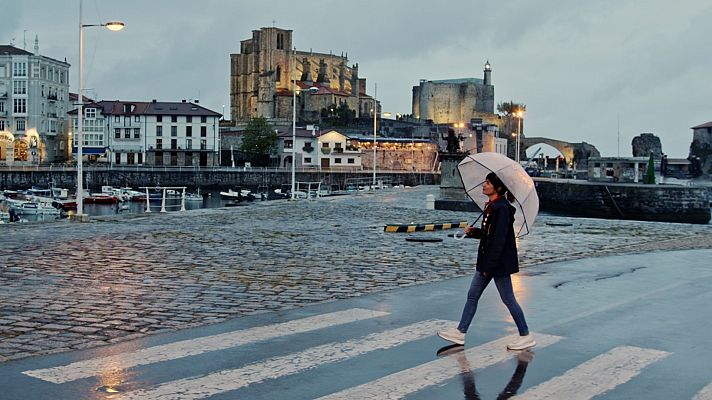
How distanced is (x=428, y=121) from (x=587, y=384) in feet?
484

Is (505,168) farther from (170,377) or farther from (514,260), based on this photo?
(170,377)

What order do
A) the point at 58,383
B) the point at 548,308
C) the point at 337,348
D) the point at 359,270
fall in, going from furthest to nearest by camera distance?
1. the point at 359,270
2. the point at 548,308
3. the point at 337,348
4. the point at 58,383

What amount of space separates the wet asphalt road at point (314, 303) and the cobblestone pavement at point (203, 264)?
0.04 m

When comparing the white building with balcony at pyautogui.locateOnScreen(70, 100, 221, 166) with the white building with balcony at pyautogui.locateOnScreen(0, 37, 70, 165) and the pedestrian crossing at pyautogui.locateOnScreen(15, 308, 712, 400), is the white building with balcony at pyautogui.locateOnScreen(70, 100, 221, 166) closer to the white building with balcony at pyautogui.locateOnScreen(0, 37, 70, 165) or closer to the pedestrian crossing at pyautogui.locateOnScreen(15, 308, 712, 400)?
the white building with balcony at pyautogui.locateOnScreen(0, 37, 70, 165)

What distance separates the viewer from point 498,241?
25.5ft

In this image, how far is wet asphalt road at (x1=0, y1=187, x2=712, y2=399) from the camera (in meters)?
6.77

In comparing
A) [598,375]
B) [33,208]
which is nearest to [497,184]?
[598,375]

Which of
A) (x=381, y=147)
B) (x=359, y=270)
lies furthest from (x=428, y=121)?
(x=359, y=270)

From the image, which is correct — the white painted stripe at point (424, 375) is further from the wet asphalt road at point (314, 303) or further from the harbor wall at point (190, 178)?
the harbor wall at point (190, 178)

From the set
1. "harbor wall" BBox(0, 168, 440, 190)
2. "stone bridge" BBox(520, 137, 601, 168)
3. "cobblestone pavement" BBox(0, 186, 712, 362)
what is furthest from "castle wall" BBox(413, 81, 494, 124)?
"cobblestone pavement" BBox(0, 186, 712, 362)

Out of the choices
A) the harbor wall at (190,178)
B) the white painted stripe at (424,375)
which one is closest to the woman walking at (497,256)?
the white painted stripe at (424,375)

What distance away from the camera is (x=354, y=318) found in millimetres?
9297

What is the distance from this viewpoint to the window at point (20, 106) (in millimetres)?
100375

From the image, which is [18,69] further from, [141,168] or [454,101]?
[454,101]
